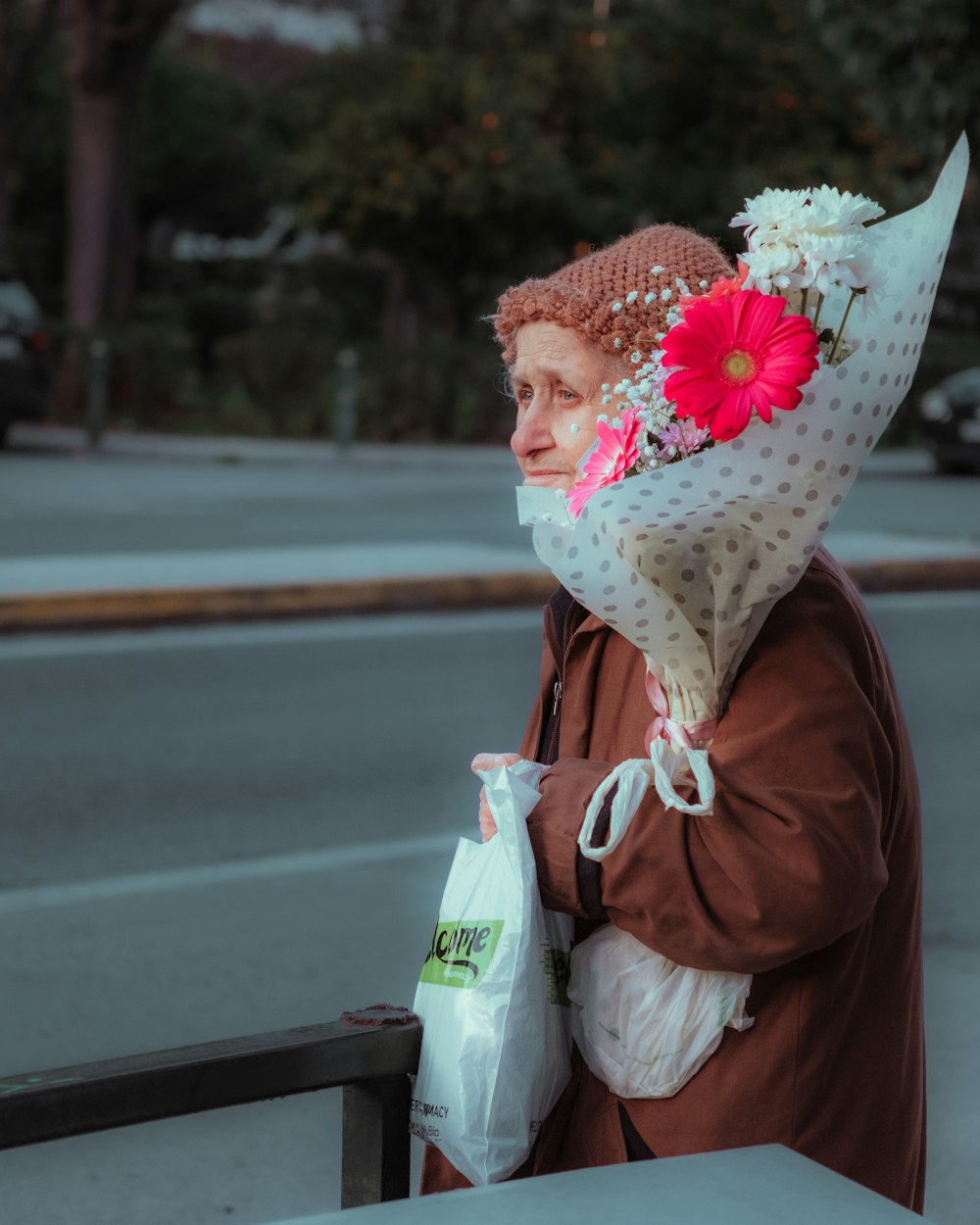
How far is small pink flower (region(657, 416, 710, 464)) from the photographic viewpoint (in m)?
1.76

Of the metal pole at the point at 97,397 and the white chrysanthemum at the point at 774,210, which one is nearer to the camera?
the white chrysanthemum at the point at 774,210

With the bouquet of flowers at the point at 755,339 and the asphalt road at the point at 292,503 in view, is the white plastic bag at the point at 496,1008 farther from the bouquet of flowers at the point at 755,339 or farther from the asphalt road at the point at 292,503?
the asphalt road at the point at 292,503

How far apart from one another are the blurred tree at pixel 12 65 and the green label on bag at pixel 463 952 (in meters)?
24.2

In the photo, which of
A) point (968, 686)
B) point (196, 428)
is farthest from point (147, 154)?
point (968, 686)

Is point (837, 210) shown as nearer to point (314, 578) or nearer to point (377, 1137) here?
point (377, 1137)

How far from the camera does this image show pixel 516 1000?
189cm

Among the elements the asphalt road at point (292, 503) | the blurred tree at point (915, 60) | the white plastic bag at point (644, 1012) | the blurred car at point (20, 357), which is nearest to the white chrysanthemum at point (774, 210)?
the white plastic bag at point (644, 1012)

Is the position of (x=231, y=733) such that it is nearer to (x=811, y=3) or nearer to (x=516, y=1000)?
(x=516, y=1000)

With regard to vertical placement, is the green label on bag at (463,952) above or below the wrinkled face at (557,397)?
below

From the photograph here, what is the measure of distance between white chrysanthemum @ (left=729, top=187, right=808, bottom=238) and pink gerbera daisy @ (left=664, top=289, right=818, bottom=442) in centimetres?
7

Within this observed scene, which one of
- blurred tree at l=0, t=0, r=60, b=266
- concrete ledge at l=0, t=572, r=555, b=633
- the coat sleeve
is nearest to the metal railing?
the coat sleeve

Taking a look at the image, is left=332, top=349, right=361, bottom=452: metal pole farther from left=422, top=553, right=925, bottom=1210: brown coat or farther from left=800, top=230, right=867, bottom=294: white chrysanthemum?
left=800, top=230, right=867, bottom=294: white chrysanthemum

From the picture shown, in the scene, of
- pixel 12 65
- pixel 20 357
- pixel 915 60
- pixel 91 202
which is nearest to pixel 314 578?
pixel 915 60

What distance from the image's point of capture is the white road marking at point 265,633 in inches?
355
